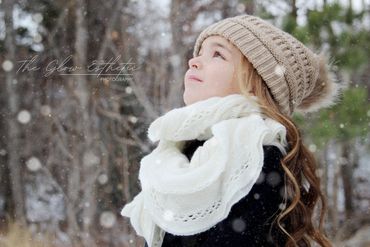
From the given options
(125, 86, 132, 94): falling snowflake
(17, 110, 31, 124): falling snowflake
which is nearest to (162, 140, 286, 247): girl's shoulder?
(125, 86, 132, 94): falling snowflake

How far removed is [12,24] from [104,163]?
2.59 m

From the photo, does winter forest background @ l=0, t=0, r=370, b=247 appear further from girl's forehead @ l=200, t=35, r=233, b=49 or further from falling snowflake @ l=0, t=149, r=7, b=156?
girl's forehead @ l=200, t=35, r=233, b=49

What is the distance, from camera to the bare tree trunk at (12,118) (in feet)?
24.4

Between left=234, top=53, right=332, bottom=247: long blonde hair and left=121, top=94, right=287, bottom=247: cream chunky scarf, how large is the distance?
0.05 metres

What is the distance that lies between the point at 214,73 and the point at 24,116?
6794mm

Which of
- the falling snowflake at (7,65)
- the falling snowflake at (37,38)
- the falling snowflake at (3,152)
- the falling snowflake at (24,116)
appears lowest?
the falling snowflake at (3,152)

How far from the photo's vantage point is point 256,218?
1.06 metres

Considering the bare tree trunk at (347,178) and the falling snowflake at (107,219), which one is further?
the falling snowflake at (107,219)

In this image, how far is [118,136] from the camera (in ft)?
22.1

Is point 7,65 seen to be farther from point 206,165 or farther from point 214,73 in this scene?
point 206,165

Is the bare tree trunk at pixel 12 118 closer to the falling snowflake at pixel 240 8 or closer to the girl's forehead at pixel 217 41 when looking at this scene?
the falling snowflake at pixel 240 8

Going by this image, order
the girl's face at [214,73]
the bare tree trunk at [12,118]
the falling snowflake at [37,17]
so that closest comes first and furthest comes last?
the girl's face at [214,73] < the bare tree trunk at [12,118] < the falling snowflake at [37,17]

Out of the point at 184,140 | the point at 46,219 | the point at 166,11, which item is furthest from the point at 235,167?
the point at 46,219

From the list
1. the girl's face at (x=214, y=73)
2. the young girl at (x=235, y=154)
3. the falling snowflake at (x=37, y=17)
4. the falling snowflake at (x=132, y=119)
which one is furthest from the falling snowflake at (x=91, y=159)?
the girl's face at (x=214, y=73)
